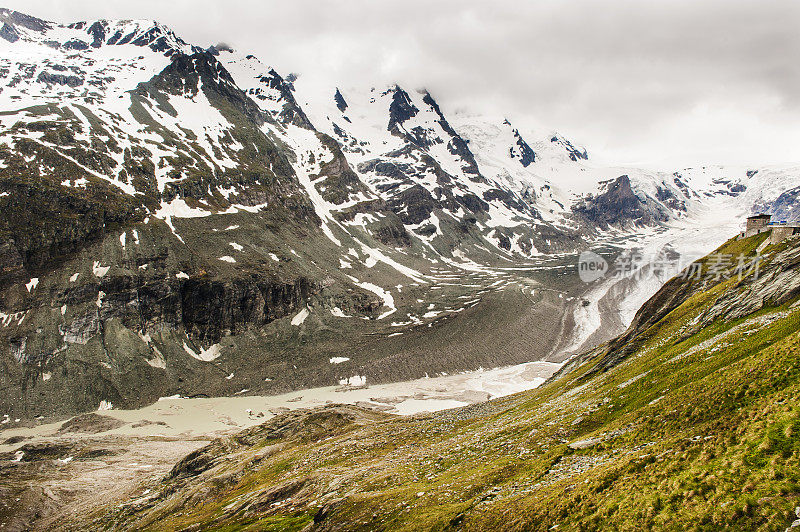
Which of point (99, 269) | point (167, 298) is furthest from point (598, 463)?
point (99, 269)

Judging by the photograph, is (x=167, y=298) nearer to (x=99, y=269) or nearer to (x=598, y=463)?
(x=99, y=269)

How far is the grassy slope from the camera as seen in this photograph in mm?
12570

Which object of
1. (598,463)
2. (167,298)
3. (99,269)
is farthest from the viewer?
(167,298)

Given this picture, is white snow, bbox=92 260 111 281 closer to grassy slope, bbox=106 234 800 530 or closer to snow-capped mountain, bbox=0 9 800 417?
snow-capped mountain, bbox=0 9 800 417

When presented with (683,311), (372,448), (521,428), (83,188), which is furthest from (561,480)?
(83,188)

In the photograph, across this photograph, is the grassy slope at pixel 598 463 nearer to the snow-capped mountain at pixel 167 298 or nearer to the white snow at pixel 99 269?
the snow-capped mountain at pixel 167 298

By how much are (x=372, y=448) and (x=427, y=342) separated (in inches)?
3860

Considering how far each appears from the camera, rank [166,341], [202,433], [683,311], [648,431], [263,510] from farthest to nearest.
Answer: [166,341] < [202,433] < [683,311] < [263,510] < [648,431]

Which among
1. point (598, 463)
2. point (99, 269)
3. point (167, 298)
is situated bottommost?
point (598, 463)

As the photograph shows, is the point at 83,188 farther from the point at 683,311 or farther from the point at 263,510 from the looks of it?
the point at 683,311

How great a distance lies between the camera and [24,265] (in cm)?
11588

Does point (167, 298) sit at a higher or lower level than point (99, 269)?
lower

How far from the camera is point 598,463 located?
2011cm

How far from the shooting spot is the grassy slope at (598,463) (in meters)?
12.6
